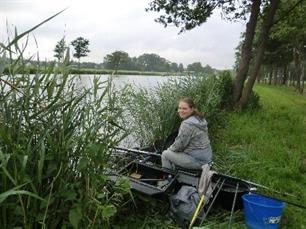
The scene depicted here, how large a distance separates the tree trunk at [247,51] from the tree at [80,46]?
38.3 ft

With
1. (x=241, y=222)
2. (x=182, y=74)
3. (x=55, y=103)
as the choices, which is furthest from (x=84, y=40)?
(x=182, y=74)

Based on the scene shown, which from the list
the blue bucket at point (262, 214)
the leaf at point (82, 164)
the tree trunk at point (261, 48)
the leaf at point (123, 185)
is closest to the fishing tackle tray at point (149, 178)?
the leaf at point (123, 185)

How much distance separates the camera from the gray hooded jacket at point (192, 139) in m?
5.42

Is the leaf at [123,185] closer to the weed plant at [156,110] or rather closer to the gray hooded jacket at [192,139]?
the gray hooded jacket at [192,139]

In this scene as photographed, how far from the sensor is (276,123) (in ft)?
39.3

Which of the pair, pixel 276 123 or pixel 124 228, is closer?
pixel 124 228

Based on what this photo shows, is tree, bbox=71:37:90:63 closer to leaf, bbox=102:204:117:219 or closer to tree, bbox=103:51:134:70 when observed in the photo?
tree, bbox=103:51:134:70

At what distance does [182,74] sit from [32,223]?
8835 millimetres

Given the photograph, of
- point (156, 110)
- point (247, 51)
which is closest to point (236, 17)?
point (247, 51)

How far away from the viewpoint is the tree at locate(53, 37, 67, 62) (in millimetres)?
3146

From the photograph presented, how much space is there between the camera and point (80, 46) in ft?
10.9

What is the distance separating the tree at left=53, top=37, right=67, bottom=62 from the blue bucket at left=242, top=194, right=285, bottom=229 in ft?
8.13

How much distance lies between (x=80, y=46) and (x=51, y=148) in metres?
0.93

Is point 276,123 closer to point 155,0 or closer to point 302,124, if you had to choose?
point 302,124
